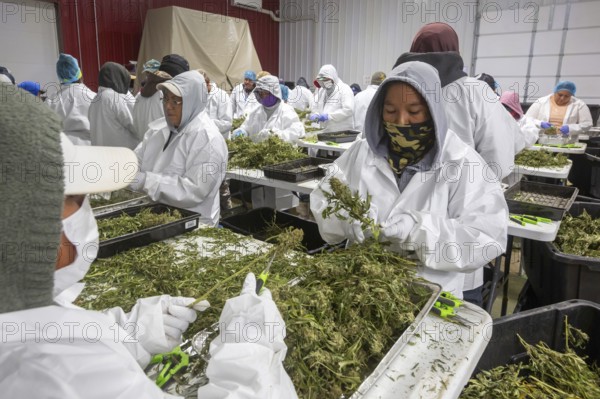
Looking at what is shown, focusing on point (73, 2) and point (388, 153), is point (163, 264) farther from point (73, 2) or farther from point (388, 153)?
point (73, 2)

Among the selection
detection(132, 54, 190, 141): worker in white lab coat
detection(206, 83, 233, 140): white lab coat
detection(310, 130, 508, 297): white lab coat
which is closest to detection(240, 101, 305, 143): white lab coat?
detection(206, 83, 233, 140): white lab coat

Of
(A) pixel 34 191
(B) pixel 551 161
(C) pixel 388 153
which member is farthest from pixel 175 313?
(B) pixel 551 161

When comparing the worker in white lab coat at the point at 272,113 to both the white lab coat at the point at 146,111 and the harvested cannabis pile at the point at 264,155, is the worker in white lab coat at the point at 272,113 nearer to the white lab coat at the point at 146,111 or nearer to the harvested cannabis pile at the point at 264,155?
the harvested cannabis pile at the point at 264,155

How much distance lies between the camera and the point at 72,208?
87cm

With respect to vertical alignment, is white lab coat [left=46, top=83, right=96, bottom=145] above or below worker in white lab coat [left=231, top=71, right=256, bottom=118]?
below

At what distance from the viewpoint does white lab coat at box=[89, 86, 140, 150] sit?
15.4ft

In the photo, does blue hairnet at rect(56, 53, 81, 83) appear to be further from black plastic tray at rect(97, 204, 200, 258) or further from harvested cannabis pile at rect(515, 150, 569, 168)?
harvested cannabis pile at rect(515, 150, 569, 168)

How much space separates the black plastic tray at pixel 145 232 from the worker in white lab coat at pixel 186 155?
0.40 metres

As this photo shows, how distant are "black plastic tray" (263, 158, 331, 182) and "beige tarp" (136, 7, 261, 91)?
633 cm

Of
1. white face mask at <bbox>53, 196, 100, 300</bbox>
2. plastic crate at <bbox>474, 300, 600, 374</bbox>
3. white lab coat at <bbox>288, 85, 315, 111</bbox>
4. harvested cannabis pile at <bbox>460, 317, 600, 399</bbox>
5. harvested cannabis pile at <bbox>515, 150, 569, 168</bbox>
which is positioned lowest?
harvested cannabis pile at <bbox>460, 317, 600, 399</bbox>

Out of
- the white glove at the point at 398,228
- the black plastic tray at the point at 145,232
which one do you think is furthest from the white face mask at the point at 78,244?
the white glove at the point at 398,228

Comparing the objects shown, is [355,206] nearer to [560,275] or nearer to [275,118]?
[560,275]

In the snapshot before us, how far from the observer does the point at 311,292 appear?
1.36 metres

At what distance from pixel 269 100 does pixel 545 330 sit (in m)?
4.47
